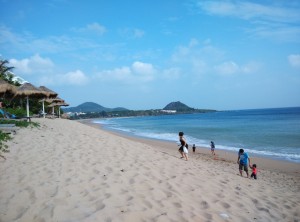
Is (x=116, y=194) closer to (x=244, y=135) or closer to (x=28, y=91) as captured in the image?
(x=28, y=91)

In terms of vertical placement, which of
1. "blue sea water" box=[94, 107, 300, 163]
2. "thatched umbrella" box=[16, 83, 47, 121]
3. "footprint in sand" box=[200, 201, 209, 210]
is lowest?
"blue sea water" box=[94, 107, 300, 163]

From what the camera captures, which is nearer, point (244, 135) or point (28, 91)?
point (28, 91)

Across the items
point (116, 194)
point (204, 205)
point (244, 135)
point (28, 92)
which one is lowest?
point (244, 135)

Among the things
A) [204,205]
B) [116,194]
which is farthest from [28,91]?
[204,205]

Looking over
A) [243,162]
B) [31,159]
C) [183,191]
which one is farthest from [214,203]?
[243,162]

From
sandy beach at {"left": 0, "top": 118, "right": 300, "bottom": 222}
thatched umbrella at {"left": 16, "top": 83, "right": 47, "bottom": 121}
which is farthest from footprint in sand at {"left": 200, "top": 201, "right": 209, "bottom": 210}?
thatched umbrella at {"left": 16, "top": 83, "right": 47, "bottom": 121}

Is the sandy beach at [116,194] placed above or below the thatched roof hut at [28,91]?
below

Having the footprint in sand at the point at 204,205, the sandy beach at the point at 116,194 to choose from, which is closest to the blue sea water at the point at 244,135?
the sandy beach at the point at 116,194

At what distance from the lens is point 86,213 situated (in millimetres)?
3760

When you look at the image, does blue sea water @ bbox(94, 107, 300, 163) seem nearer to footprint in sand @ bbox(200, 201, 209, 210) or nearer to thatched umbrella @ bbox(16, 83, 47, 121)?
footprint in sand @ bbox(200, 201, 209, 210)

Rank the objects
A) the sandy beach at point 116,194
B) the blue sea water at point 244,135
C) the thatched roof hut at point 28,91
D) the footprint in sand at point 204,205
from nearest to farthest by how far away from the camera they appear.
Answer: the sandy beach at point 116,194, the footprint in sand at point 204,205, the thatched roof hut at point 28,91, the blue sea water at point 244,135

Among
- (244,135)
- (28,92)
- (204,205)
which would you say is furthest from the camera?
(244,135)

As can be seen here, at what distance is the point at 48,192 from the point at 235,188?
13.0 feet

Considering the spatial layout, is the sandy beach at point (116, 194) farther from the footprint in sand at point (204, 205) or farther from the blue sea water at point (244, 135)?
the blue sea water at point (244, 135)
